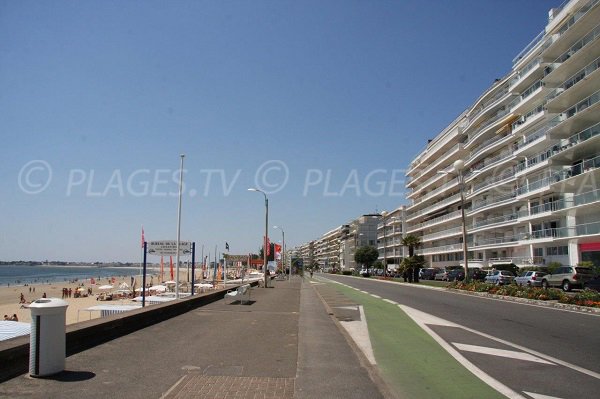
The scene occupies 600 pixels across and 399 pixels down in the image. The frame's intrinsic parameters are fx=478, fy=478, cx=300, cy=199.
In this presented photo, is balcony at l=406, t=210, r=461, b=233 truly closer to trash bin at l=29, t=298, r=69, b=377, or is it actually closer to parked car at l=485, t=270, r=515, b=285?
parked car at l=485, t=270, r=515, b=285

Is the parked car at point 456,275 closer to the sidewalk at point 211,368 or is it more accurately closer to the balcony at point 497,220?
the balcony at point 497,220

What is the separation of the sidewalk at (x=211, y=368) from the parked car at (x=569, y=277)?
25.3 meters

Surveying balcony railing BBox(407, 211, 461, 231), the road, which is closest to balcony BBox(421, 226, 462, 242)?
balcony railing BBox(407, 211, 461, 231)

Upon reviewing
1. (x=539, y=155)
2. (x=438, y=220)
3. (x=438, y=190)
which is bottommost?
(x=438, y=220)

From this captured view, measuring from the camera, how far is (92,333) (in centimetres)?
853

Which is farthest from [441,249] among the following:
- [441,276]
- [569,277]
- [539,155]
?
[569,277]

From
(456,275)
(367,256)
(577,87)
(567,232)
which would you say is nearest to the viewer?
(577,87)

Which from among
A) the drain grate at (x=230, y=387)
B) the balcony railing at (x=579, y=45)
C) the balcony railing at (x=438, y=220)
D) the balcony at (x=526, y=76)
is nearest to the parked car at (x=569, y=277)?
the balcony railing at (x=579, y=45)

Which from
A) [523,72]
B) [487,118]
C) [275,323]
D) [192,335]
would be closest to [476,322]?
[275,323]

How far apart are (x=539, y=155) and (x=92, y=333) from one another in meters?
48.1

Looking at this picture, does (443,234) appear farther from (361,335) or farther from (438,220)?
(361,335)

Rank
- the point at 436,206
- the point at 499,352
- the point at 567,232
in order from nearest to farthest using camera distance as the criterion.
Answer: the point at 499,352
the point at 567,232
the point at 436,206

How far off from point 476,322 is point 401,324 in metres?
2.52

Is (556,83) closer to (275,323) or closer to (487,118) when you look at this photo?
(487,118)
